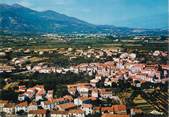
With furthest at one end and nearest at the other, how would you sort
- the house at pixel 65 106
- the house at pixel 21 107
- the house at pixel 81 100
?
1. the house at pixel 81 100
2. the house at pixel 21 107
3. the house at pixel 65 106

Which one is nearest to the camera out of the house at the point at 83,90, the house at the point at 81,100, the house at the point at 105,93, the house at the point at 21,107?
the house at the point at 21,107

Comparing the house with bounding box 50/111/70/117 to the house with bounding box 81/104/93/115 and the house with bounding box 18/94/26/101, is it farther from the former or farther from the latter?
the house with bounding box 18/94/26/101

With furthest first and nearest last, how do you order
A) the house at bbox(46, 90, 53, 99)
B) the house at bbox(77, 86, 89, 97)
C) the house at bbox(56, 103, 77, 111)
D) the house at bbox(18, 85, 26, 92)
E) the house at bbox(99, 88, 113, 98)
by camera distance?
the house at bbox(18, 85, 26, 92)
the house at bbox(77, 86, 89, 97)
the house at bbox(46, 90, 53, 99)
the house at bbox(99, 88, 113, 98)
the house at bbox(56, 103, 77, 111)

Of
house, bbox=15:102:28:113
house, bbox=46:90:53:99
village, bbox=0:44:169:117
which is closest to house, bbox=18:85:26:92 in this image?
village, bbox=0:44:169:117

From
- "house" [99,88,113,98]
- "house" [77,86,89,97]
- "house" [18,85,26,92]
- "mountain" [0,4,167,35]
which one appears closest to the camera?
"house" [99,88,113,98]

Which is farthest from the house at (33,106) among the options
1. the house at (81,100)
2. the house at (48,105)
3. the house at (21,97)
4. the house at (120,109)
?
the house at (120,109)

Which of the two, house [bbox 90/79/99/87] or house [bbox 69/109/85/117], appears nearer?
house [bbox 69/109/85/117]

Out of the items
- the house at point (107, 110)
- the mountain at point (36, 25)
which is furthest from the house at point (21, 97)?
the mountain at point (36, 25)

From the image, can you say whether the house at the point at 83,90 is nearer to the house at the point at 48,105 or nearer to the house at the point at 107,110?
the house at the point at 48,105

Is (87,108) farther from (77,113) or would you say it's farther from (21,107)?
(21,107)

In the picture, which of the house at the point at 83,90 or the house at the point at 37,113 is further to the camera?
the house at the point at 83,90

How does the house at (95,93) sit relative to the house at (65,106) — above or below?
below

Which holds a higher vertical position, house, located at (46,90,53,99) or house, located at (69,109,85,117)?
house, located at (69,109,85,117)

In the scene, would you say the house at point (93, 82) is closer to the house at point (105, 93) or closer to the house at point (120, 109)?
the house at point (105, 93)
